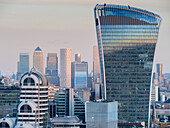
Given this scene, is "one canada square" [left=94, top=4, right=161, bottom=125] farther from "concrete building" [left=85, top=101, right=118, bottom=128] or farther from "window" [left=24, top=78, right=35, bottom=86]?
"concrete building" [left=85, top=101, right=118, bottom=128]

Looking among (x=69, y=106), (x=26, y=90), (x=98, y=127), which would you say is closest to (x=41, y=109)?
(x=26, y=90)

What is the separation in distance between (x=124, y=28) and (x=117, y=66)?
897 cm

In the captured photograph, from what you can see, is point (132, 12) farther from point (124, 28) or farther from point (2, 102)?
point (2, 102)

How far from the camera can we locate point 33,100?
146m

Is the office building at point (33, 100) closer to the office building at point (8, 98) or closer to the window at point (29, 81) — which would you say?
the window at point (29, 81)

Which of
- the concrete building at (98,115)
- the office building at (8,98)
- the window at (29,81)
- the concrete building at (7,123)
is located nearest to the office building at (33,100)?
the window at (29,81)

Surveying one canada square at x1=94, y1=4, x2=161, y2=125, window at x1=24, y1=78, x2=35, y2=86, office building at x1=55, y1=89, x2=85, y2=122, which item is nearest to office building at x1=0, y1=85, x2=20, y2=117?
office building at x1=55, y1=89, x2=85, y2=122

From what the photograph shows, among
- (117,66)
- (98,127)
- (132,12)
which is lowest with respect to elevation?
(98,127)

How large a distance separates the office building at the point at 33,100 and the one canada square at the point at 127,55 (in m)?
41.5

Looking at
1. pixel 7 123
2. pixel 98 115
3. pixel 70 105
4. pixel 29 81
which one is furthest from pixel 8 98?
pixel 98 115

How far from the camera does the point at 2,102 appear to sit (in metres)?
188

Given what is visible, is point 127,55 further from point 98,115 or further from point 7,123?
point 98,115

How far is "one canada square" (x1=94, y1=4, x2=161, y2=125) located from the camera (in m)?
187

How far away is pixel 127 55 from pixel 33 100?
159ft
